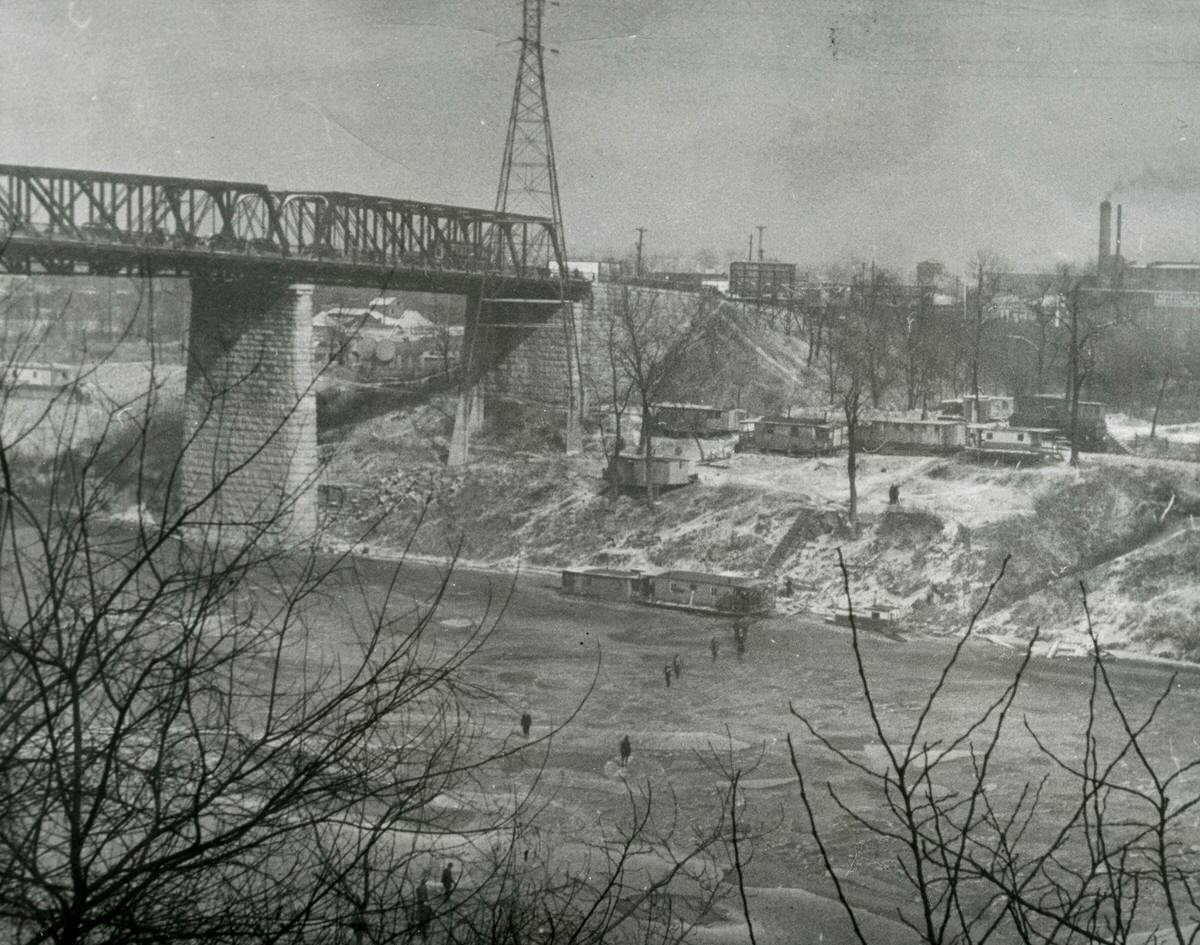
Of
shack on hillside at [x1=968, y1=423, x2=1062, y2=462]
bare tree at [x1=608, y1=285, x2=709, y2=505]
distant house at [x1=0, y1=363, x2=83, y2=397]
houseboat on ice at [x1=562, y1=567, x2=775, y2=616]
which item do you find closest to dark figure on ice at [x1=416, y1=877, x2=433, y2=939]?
distant house at [x1=0, y1=363, x2=83, y2=397]

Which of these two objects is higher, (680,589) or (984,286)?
(984,286)

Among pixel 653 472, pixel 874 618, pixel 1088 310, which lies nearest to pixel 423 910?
pixel 874 618

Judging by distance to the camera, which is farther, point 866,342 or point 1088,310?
point 1088,310

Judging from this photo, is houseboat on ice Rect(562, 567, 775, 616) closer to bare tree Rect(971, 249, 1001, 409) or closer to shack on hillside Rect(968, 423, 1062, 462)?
shack on hillside Rect(968, 423, 1062, 462)

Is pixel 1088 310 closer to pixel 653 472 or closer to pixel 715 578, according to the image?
pixel 653 472

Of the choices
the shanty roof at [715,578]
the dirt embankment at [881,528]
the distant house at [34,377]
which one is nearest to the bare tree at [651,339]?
the dirt embankment at [881,528]

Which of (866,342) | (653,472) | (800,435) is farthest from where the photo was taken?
(866,342)
